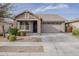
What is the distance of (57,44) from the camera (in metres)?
14.1

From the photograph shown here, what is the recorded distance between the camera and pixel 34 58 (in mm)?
13984

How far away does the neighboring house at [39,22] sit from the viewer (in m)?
14.0

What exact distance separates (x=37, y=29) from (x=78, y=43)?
3.58 feet

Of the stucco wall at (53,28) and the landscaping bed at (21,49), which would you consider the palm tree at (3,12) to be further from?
the stucco wall at (53,28)

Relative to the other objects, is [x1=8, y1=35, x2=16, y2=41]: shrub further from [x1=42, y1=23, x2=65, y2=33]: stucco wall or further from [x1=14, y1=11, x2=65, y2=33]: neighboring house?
[x1=42, y1=23, x2=65, y2=33]: stucco wall

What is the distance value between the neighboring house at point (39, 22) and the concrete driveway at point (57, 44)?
0.53 feet

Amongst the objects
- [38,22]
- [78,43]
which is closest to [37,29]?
[38,22]

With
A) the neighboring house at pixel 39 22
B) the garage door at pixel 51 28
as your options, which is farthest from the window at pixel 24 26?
the garage door at pixel 51 28

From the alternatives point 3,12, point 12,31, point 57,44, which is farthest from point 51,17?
point 3,12

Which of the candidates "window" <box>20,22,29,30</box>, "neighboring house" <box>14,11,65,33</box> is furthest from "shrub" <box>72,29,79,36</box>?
"window" <box>20,22,29,30</box>

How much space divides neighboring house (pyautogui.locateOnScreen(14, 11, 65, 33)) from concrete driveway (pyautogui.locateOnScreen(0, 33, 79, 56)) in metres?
0.16

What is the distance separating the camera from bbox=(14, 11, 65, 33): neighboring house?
552 inches

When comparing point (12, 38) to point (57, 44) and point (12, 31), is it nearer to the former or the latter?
point (12, 31)

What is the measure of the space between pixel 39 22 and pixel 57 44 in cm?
72
